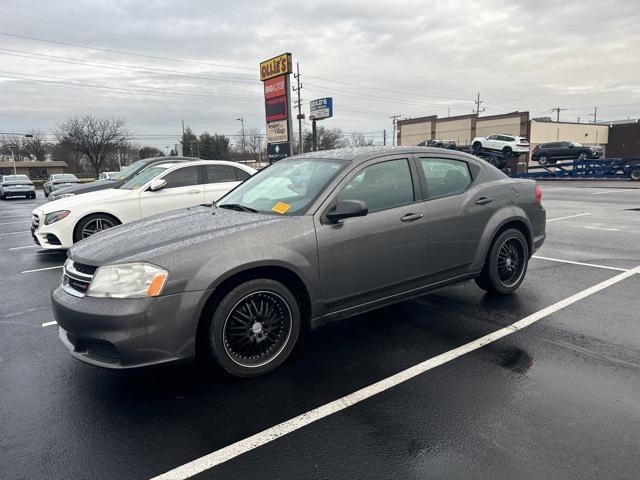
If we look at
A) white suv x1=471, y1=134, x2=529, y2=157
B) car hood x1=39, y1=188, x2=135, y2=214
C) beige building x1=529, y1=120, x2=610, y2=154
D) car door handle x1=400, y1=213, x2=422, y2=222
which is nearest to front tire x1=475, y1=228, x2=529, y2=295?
car door handle x1=400, y1=213, x2=422, y2=222

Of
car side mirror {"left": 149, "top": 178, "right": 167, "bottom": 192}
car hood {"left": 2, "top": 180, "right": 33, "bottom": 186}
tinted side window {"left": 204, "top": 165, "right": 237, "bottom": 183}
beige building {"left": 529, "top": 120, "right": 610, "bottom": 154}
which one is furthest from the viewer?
beige building {"left": 529, "top": 120, "right": 610, "bottom": 154}

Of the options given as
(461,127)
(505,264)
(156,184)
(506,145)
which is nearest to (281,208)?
(505,264)

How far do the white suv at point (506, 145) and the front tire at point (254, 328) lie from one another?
30915 mm

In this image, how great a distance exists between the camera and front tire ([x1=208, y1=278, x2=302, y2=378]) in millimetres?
3133

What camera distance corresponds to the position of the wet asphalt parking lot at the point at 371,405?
7.85 feet

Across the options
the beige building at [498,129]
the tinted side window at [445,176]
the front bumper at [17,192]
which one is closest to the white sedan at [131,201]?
the tinted side window at [445,176]

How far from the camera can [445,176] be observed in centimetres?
452

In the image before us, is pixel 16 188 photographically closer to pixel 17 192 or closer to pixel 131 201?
pixel 17 192

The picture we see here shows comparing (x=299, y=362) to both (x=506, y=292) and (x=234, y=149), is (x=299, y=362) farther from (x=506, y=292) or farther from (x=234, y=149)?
(x=234, y=149)

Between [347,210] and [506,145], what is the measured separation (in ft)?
102

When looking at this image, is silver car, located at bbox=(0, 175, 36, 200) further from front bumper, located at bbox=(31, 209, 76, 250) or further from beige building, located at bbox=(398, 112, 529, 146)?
beige building, located at bbox=(398, 112, 529, 146)

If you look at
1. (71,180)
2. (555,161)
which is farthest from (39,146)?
(555,161)

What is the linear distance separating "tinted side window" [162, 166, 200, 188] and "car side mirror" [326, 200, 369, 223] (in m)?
5.71

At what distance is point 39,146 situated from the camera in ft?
286
